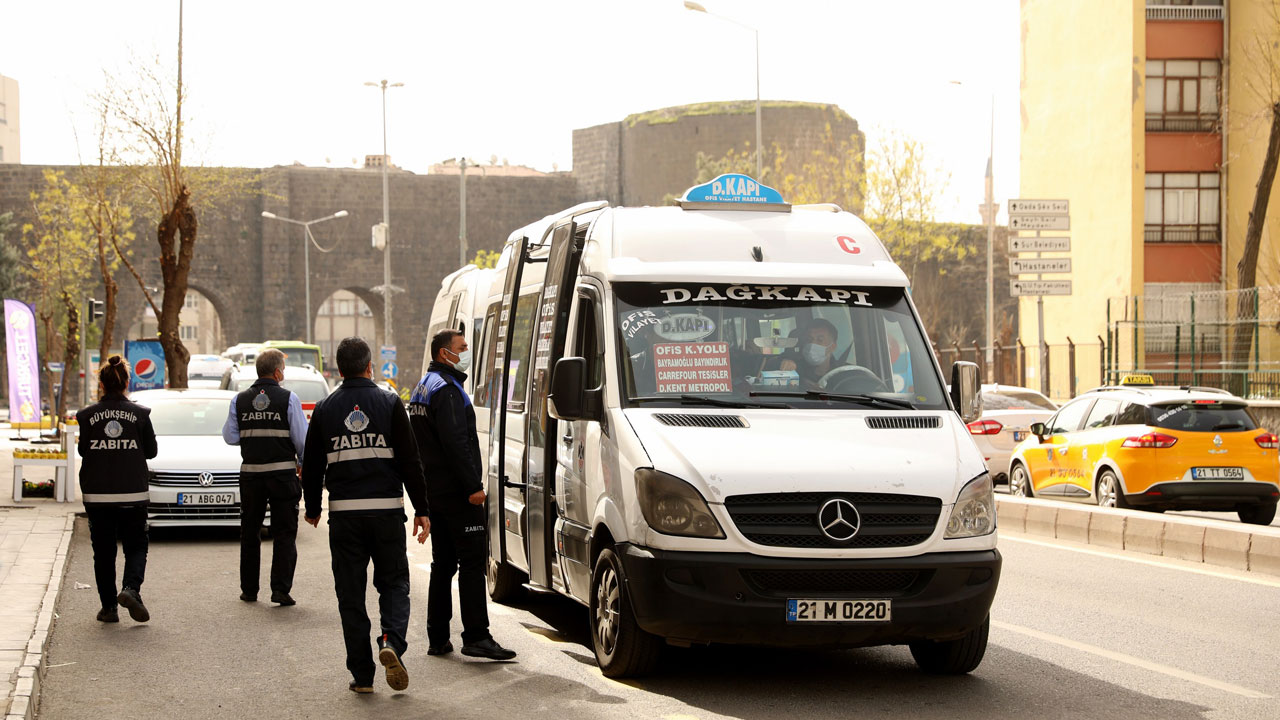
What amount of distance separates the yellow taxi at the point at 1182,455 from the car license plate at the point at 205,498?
855cm

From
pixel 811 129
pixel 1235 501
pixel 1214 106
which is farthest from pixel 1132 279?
pixel 811 129

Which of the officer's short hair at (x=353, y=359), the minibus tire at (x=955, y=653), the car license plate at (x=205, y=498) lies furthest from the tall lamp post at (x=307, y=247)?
the minibus tire at (x=955, y=653)

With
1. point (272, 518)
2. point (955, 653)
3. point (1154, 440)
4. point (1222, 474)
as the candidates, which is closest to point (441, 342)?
point (955, 653)

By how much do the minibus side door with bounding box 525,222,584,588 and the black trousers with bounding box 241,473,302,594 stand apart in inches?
92.0

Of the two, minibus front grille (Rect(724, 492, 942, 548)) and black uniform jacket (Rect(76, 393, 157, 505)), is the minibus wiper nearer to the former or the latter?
minibus front grille (Rect(724, 492, 942, 548))

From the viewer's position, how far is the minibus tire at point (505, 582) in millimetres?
10523

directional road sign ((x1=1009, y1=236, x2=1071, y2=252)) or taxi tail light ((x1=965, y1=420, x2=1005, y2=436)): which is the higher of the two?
directional road sign ((x1=1009, y1=236, x2=1071, y2=252))

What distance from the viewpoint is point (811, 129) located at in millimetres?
64625

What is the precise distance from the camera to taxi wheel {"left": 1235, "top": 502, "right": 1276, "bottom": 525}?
50.8 feet

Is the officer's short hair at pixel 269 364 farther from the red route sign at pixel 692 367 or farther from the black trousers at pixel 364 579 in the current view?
the red route sign at pixel 692 367

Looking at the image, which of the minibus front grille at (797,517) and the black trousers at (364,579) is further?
the black trousers at (364,579)

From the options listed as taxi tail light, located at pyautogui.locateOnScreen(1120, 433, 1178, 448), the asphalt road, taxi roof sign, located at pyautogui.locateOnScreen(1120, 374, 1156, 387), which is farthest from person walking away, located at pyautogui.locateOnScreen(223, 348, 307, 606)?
taxi roof sign, located at pyautogui.locateOnScreen(1120, 374, 1156, 387)

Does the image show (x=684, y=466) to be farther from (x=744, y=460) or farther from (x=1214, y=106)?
(x=1214, y=106)

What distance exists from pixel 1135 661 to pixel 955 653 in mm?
1188
